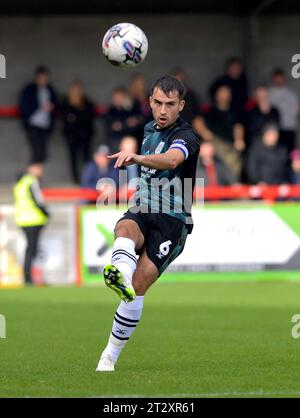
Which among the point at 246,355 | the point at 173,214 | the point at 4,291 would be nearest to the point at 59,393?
the point at 173,214

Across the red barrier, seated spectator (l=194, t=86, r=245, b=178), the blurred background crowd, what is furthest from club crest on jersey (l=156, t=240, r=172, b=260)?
seated spectator (l=194, t=86, r=245, b=178)

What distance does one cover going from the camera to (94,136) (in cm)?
2525

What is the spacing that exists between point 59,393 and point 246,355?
113 inches

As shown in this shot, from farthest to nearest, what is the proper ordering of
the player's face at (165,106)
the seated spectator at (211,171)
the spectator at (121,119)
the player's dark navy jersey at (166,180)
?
the spectator at (121,119)
the seated spectator at (211,171)
the player's dark navy jersey at (166,180)
the player's face at (165,106)

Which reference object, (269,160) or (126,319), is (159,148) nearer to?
(126,319)

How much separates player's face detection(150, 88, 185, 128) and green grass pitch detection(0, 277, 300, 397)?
2.08m

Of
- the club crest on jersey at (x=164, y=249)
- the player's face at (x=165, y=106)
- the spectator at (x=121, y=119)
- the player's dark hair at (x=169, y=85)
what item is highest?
the player's dark hair at (x=169, y=85)

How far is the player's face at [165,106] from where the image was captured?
29.4 feet

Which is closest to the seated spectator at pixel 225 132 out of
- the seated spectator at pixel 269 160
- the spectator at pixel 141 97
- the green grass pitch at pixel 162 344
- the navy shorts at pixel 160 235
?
the spectator at pixel 141 97

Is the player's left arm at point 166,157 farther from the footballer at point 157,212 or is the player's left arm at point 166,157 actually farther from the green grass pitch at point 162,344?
the green grass pitch at point 162,344

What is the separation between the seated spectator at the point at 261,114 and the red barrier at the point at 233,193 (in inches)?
114

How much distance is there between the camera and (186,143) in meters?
8.86

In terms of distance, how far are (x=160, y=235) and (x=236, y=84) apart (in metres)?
15.0

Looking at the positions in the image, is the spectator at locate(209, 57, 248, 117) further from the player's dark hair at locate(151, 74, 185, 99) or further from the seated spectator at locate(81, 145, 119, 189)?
the player's dark hair at locate(151, 74, 185, 99)
